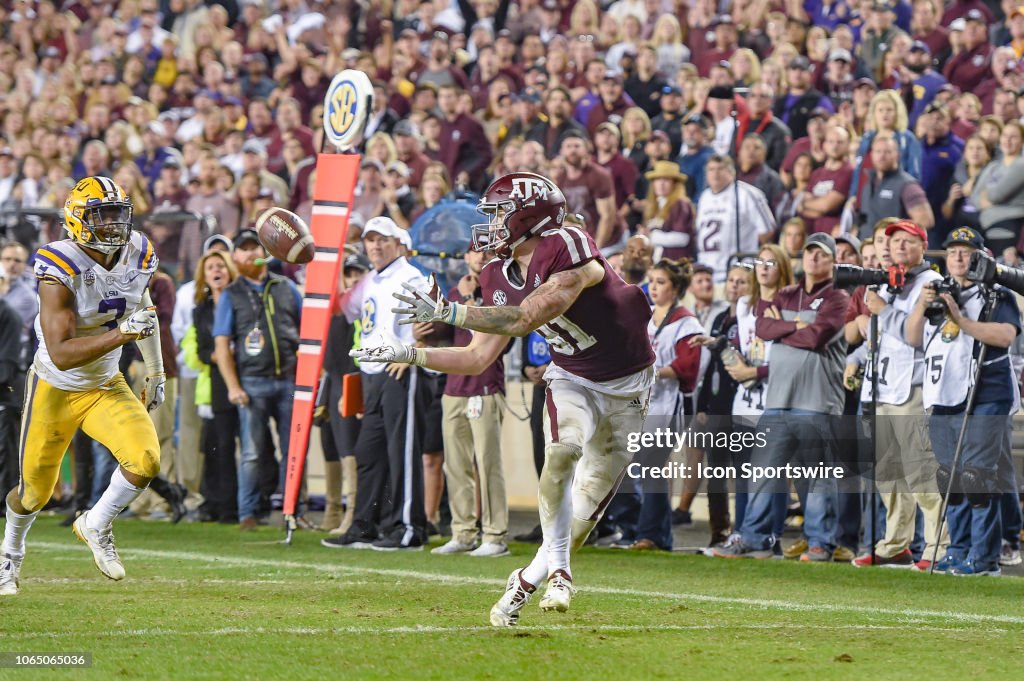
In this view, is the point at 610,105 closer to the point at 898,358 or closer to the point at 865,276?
the point at 898,358

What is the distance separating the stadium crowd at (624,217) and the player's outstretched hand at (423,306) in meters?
4.19

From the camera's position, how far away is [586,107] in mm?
16734

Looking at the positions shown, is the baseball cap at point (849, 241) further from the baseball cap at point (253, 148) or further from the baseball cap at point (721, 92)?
the baseball cap at point (253, 148)

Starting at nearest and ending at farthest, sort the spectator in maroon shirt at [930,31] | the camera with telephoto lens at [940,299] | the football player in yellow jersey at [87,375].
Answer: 1. the football player in yellow jersey at [87,375]
2. the camera with telephoto lens at [940,299]
3. the spectator in maroon shirt at [930,31]

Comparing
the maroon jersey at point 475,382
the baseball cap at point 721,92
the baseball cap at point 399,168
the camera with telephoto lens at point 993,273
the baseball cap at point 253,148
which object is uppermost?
the baseball cap at point 721,92

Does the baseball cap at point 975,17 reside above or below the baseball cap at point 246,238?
above

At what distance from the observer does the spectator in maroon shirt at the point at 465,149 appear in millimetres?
16719

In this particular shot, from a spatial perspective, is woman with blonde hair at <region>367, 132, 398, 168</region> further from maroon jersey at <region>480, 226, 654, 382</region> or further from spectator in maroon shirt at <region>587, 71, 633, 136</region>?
maroon jersey at <region>480, 226, 654, 382</region>

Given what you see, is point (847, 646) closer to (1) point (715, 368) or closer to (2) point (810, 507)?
(2) point (810, 507)

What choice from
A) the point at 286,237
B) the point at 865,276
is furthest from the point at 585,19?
the point at 865,276

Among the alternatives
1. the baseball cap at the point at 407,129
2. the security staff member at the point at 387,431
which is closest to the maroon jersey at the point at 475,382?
the security staff member at the point at 387,431

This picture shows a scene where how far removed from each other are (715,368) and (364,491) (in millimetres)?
2831

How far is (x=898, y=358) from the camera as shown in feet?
33.8

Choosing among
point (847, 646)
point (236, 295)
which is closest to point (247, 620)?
point (847, 646)
